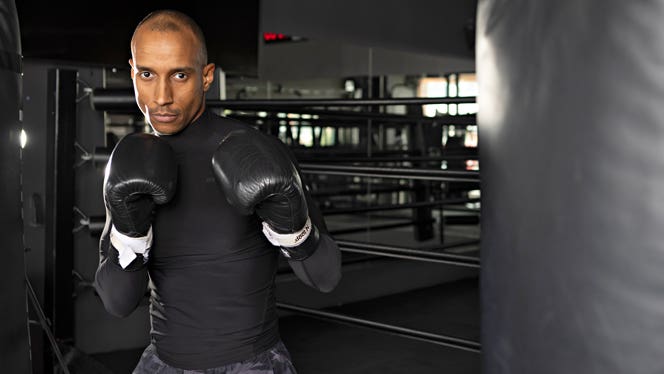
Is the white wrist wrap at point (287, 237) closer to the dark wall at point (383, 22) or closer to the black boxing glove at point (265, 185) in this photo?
the black boxing glove at point (265, 185)

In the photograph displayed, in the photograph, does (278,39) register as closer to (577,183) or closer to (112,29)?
(112,29)

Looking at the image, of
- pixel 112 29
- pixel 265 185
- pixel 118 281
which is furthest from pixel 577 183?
pixel 112 29

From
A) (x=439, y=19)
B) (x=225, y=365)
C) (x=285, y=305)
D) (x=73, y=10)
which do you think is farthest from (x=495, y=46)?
(x=439, y=19)

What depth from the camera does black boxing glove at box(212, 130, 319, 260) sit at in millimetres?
1275

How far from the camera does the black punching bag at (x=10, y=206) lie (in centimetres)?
146

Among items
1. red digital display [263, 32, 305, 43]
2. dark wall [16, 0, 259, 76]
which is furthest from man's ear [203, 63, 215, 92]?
red digital display [263, 32, 305, 43]

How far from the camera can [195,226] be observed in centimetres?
141

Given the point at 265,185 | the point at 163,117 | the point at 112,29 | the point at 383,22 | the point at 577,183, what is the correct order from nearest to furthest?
the point at 577,183, the point at 265,185, the point at 163,117, the point at 112,29, the point at 383,22

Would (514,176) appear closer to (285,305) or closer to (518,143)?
(518,143)

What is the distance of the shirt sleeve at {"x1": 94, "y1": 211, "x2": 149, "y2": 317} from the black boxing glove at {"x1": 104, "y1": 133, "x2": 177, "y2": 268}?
0.09 ft

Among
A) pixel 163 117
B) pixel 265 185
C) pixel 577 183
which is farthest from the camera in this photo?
pixel 163 117

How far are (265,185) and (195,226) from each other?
0.68 ft

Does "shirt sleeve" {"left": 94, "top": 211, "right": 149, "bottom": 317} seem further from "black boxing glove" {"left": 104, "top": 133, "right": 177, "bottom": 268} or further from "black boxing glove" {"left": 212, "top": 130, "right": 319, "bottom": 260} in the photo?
"black boxing glove" {"left": 212, "top": 130, "right": 319, "bottom": 260}

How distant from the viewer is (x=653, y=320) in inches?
38.9
